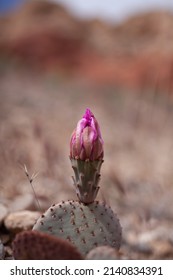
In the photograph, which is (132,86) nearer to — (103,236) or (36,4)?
(36,4)

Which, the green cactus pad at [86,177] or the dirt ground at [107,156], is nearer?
the green cactus pad at [86,177]

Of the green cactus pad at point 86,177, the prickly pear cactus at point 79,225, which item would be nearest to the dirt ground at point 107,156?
the prickly pear cactus at point 79,225

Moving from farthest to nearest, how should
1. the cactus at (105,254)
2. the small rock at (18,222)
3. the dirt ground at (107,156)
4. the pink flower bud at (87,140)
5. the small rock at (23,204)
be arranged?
the dirt ground at (107,156) < the small rock at (23,204) < the small rock at (18,222) < the pink flower bud at (87,140) < the cactus at (105,254)

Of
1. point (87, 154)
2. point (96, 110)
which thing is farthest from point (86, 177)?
point (96, 110)

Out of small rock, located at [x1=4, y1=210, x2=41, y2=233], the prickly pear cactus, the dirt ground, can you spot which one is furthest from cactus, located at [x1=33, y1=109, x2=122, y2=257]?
small rock, located at [x1=4, y1=210, x2=41, y2=233]

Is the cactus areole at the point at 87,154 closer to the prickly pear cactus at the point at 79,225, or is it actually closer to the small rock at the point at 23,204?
the prickly pear cactus at the point at 79,225

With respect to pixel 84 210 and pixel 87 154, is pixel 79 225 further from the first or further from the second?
pixel 87 154
